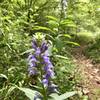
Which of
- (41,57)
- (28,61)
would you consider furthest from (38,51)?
(28,61)

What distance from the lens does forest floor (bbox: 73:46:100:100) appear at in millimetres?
5355

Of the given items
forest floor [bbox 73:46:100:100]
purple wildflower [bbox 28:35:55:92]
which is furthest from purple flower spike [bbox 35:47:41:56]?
forest floor [bbox 73:46:100:100]

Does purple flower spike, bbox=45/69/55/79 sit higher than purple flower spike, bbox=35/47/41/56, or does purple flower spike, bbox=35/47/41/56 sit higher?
purple flower spike, bbox=35/47/41/56

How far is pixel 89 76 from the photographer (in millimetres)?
6180

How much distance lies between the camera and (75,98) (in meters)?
4.88

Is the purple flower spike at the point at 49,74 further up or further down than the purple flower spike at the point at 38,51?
further down

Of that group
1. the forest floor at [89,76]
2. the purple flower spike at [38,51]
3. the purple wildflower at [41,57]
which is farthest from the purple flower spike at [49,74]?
the forest floor at [89,76]

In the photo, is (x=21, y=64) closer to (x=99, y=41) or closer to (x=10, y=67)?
(x=10, y=67)

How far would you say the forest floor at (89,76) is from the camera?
536cm

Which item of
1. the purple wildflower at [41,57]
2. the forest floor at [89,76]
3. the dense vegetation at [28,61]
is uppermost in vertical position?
the purple wildflower at [41,57]

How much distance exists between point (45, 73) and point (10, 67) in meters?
2.20

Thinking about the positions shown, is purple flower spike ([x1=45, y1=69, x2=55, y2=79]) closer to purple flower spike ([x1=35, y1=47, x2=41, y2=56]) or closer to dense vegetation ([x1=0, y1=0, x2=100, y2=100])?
dense vegetation ([x1=0, y1=0, x2=100, y2=100])

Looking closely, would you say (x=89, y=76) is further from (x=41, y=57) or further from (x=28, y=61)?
(x=41, y=57)

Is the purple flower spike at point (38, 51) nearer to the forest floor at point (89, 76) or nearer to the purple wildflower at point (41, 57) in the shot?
the purple wildflower at point (41, 57)
